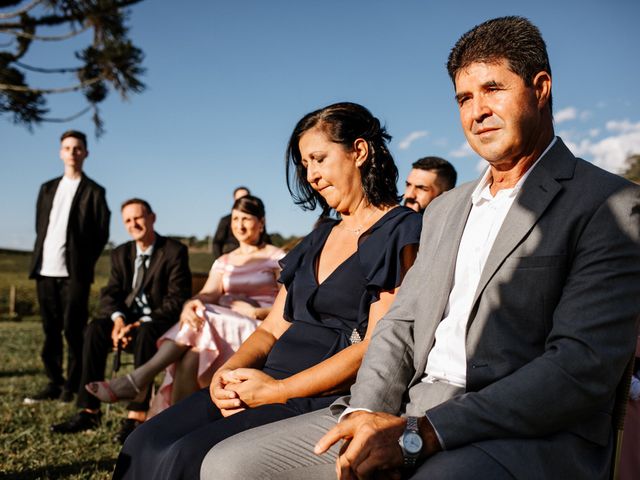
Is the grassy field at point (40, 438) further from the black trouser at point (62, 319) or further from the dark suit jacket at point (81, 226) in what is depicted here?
the dark suit jacket at point (81, 226)

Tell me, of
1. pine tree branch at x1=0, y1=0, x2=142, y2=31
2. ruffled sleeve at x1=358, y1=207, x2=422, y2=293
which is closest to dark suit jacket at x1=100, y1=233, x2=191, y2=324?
ruffled sleeve at x1=358, y1=207, x2=422, y2=293

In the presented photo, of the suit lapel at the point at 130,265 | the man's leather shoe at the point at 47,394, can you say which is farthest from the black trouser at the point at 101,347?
the man's leather shoe at the point at 47,394

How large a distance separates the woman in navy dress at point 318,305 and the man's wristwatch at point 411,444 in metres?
0.50

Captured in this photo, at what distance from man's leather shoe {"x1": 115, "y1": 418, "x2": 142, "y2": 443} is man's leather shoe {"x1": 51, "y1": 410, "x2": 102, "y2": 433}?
0.29m

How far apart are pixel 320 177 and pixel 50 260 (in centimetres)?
489

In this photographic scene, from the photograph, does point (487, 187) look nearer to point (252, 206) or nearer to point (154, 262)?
point (252, 206)

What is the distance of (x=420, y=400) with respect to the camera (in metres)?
1.92

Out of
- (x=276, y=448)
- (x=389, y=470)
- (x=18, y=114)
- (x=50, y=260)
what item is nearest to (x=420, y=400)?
(x=389, y=470)

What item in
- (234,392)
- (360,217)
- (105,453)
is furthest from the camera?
(105,453)

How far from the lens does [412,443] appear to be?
1624mm

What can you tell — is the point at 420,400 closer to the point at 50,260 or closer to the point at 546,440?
the point at 546,440

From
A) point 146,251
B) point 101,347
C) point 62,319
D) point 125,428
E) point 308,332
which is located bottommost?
point 125,428

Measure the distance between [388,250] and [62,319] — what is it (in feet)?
17.6

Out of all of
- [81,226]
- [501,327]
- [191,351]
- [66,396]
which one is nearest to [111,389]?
[191,351]
